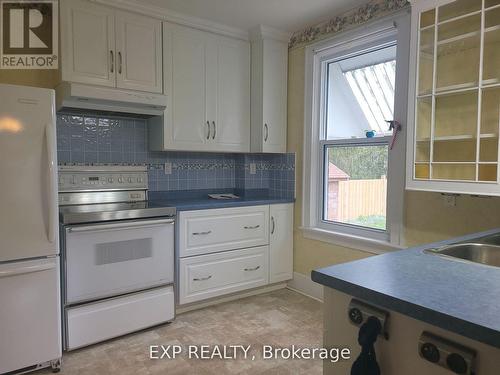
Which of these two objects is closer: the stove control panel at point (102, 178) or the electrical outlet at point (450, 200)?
→ the electrical outlet at point (450, 200)

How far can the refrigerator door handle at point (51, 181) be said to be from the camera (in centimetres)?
197

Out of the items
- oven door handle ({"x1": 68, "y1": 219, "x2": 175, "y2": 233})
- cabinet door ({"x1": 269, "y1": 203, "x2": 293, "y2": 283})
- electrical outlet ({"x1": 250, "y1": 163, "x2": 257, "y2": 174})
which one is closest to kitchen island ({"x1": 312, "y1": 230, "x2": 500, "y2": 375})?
oven door handle ({"x1": 68, "y1": 219, "x2": 175, "y2": 233})

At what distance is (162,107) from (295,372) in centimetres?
203

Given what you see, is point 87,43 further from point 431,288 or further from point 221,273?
point 431,288

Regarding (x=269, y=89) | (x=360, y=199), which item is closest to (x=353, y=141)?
(x=360, y=199)

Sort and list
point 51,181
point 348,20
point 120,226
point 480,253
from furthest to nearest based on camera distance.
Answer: point 348,20
point 120,226
point 51,181
point 480,253

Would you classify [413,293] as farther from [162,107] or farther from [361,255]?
[162,107]

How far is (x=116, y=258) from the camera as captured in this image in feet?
7.82

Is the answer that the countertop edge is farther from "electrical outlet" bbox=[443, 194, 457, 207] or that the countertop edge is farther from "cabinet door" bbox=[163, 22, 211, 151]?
"electrical outlet" bbox=[443, 194, 457, 207]

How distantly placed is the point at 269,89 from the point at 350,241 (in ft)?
4.93

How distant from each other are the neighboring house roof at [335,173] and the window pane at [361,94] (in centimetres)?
26

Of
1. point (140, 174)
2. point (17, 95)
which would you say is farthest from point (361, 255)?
point (17, 95)

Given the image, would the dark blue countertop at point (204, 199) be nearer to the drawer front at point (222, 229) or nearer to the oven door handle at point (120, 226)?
the drawer front at point (222, 229)

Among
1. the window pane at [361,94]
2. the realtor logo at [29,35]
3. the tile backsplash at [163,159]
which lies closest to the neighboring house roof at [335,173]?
the window pane at [361,94]
